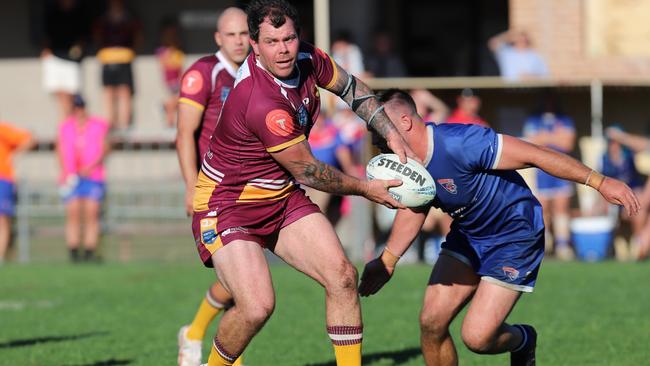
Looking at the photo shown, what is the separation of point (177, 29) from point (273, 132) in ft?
47.0

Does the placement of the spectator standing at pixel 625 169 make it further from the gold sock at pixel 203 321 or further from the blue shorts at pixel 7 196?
the gold sock at pixel 203 321

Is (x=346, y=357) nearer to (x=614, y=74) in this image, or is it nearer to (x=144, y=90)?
(x=614, y=74)

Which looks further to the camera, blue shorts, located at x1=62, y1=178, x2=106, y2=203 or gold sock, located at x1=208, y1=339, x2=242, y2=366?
blue shorts, located at x1=62, y1=178, x2=106, y2=203

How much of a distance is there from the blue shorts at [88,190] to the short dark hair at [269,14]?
34.6 ft

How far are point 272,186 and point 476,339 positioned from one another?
4.80ft

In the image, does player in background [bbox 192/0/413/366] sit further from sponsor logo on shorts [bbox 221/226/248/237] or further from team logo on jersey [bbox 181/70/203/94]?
team logo on jersey [bbox 181/70/203/94]

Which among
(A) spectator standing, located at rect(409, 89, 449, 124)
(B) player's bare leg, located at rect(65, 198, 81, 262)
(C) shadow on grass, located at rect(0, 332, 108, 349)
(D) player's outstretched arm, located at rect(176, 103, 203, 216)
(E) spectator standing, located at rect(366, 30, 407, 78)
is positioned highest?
(D) player's outstretched arm, located at rect(176, 103, 203, 216)

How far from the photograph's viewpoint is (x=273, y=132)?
21.2ft

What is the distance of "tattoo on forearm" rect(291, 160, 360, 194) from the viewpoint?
259 inches

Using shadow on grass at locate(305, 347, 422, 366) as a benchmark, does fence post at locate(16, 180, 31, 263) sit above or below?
below

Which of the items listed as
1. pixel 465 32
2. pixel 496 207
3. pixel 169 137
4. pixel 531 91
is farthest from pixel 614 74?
pixel 496 207

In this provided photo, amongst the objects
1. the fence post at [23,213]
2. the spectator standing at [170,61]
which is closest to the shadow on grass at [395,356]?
the fence post at [23,213]

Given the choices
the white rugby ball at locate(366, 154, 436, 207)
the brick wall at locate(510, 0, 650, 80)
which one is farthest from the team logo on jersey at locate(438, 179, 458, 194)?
the brick wall at locate(510, 0, 650, 80)

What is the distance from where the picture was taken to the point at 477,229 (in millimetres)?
7059
